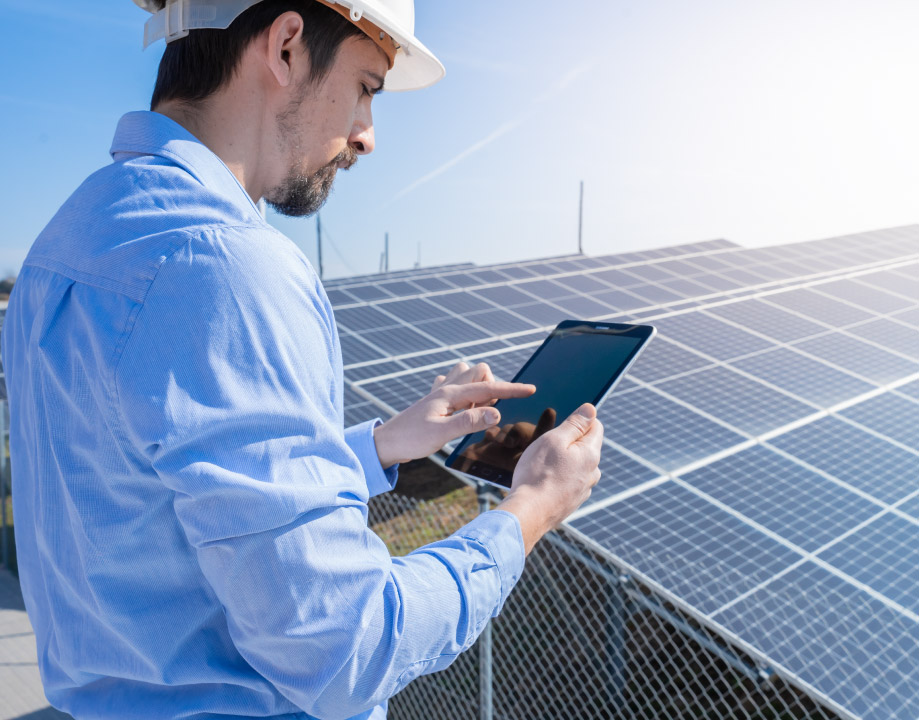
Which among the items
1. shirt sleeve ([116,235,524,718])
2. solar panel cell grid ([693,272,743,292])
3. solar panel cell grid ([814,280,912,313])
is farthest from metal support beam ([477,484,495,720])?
solar panel cell grid ([693,272,743,292])

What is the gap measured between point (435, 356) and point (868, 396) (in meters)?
3.29

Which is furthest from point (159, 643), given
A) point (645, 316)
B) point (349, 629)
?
point (645, 316)

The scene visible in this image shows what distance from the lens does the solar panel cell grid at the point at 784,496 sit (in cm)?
389

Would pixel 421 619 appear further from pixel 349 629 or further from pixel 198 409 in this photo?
pixel 198 409

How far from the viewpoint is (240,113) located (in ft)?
4.30

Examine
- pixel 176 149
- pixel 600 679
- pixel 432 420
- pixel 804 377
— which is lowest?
pixel 600 679

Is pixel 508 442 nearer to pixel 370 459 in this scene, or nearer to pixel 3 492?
pixel 370 459

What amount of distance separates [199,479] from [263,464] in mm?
75

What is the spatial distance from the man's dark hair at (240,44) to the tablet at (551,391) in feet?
3.09

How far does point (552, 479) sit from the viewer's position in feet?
4.53

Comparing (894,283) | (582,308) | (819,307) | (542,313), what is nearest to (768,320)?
(819,307)

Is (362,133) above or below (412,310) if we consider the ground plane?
above

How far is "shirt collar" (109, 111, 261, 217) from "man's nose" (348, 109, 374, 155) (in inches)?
12.3

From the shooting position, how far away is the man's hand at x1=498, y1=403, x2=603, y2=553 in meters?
1.33
